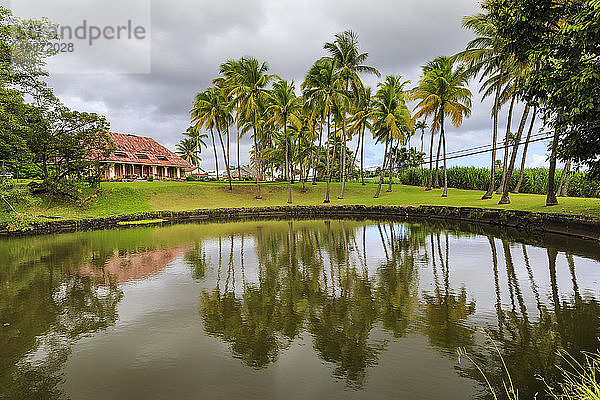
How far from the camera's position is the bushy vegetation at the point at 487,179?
30.8m

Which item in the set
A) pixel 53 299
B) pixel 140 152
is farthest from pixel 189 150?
pixel 53 299

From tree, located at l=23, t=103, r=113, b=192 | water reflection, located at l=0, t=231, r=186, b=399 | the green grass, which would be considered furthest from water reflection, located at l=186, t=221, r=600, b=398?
tree, located at l=23, t=103, r=113, b=192

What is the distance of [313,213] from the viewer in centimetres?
→ 2652

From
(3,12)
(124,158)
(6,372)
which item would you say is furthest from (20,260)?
(124,158)

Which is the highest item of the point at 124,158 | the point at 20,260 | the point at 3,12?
the point at 3,12

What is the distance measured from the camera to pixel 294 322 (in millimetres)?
5902

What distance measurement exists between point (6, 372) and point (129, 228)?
17.0m

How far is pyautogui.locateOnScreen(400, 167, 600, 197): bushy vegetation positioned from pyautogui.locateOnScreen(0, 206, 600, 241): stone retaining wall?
12.5 meters

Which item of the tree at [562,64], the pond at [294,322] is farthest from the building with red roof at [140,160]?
the tree at [562,64]

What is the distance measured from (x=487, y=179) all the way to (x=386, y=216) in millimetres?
21168

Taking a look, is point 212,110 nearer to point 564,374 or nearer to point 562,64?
point 562,64

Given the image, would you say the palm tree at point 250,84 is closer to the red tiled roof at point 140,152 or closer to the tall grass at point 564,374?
the red tiled roof at point 140,152

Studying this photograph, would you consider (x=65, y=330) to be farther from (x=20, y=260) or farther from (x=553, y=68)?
(x=553, y=68)

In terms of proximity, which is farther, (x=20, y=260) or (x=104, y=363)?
(x=20, y=260)
